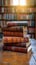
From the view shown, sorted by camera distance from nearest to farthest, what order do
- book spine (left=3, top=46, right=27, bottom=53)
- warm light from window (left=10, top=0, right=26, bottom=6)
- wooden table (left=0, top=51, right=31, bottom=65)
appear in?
1. wooden table (left=0, top=51, right=31, bottom=65)
2. book spine (left=3, top=46, right=27, bottom=53)
3. warm light from window (left=10, top=0, right=26, bottom=6)

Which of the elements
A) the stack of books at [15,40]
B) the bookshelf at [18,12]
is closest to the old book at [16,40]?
the stack of books at [15,40]

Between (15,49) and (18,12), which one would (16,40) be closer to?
(15,49)

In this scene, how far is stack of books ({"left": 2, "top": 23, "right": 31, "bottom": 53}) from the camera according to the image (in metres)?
1.12

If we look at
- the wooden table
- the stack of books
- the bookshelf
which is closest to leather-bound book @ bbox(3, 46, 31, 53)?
the stack of books

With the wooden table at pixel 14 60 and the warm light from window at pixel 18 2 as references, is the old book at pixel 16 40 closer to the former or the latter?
the wooden table at pixel 14 60

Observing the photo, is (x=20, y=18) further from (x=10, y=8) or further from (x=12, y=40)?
(x=12, y=40)

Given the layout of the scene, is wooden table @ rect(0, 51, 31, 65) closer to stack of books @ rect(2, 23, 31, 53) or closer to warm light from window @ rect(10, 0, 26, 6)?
stack of books @ rect(2, 23, 31, 53)

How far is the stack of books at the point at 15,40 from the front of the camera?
3.66 ft

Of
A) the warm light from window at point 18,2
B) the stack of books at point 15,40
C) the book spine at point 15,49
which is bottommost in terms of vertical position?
the book spine at point 15,49

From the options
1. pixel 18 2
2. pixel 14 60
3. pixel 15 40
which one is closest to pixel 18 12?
pixel 18 2

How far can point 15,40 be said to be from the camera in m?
1.15

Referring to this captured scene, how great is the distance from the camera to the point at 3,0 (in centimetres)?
400

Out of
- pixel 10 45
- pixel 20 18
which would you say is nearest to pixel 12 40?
pixel 10 45

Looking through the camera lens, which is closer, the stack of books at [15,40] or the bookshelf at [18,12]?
the stack of books at [15,40]
